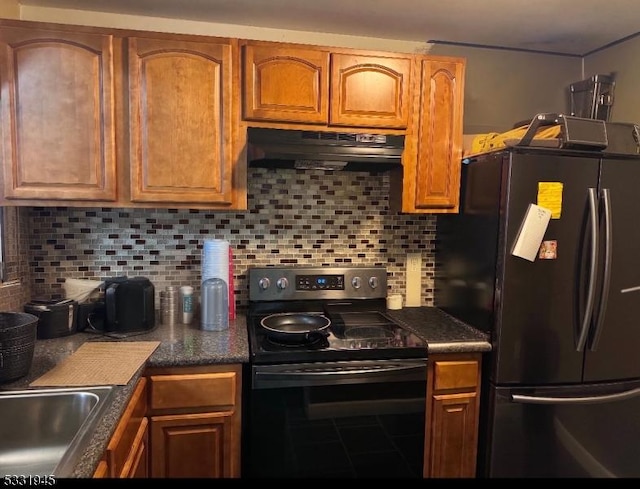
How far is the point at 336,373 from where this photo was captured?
1594 mm

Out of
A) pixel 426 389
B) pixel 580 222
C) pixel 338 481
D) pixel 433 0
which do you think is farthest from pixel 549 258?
pixel 338 481

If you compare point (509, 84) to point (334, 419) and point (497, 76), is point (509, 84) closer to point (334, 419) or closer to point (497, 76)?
point (497, 76)

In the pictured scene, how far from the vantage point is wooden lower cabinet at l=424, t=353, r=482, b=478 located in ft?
5.84

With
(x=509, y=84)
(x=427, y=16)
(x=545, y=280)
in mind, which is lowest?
(x=545, y=280)

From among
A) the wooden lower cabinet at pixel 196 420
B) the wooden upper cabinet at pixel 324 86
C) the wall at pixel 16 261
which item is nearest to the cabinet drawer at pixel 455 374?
the wooden lower cabinet at pixel 196 420

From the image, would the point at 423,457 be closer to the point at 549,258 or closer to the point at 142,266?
the point at 549,258

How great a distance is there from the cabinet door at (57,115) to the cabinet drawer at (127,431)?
829 millimetres

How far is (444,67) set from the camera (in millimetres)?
1941

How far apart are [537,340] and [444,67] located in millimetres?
1282

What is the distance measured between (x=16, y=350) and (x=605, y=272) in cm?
215

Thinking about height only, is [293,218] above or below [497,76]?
below

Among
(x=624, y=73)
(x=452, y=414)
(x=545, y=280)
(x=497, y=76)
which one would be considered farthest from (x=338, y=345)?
(x=624, y=73)

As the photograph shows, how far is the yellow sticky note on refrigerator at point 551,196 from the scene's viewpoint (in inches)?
67.1

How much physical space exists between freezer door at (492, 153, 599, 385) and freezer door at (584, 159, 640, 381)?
7 centimetres
